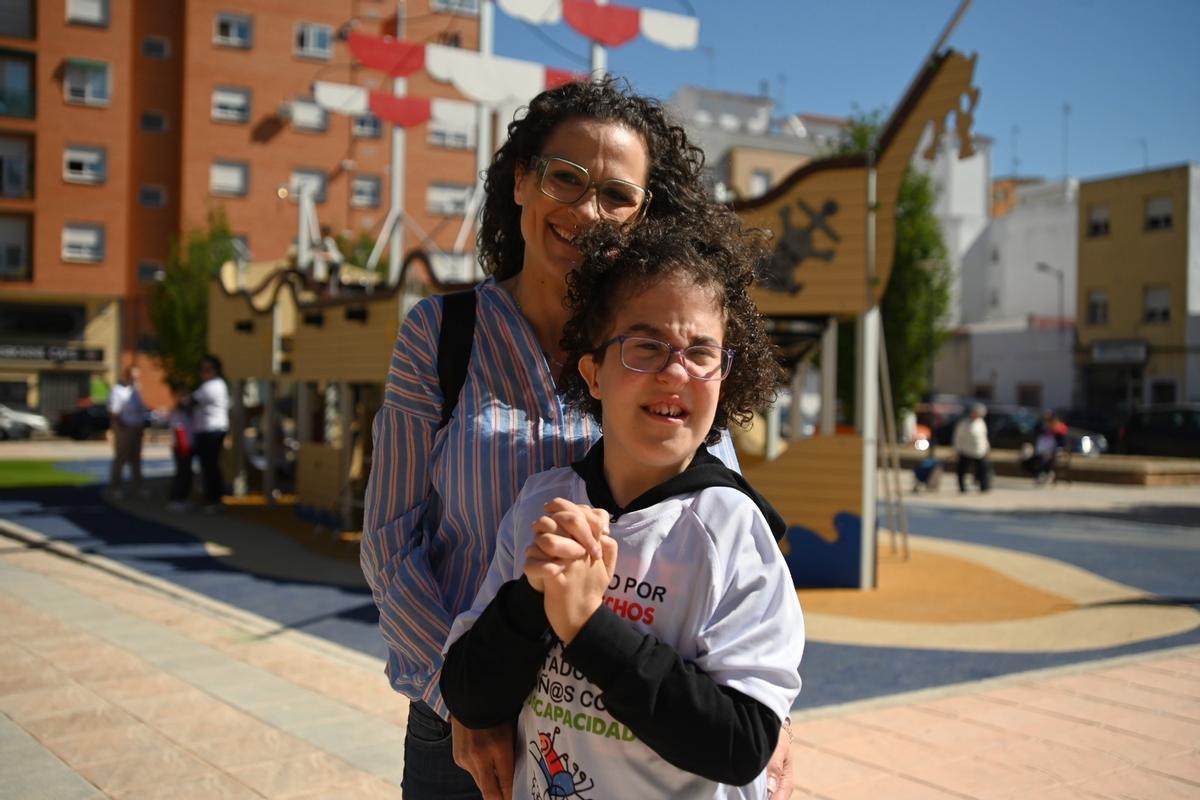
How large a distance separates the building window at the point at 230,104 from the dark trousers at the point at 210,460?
3130cm

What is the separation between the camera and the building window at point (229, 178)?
42.5 metres

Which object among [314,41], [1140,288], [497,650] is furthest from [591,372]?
[1140,288]

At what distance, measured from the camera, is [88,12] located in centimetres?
4184

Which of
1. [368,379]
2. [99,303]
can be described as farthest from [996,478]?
[99,303]

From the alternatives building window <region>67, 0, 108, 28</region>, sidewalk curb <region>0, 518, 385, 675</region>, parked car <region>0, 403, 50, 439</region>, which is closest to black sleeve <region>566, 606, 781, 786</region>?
sidewalk curb <region>0, 518, 385, 675</region>

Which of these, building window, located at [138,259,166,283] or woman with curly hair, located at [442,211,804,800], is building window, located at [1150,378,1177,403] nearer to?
building window, located at [138,259,166,283]

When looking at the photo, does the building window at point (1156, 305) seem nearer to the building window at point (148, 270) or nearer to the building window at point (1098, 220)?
the building window at point (1098, 220)

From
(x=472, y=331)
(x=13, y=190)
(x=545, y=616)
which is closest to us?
(x=545, y=616)

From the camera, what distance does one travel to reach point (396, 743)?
5219 mm

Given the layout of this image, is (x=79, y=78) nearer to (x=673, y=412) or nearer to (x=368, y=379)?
(x=368, y=379)

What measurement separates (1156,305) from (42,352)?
43.5 metres

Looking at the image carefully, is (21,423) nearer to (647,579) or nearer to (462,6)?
(462,6)

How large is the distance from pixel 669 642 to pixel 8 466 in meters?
26.5

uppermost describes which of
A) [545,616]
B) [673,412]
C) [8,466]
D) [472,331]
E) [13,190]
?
[13,190]
